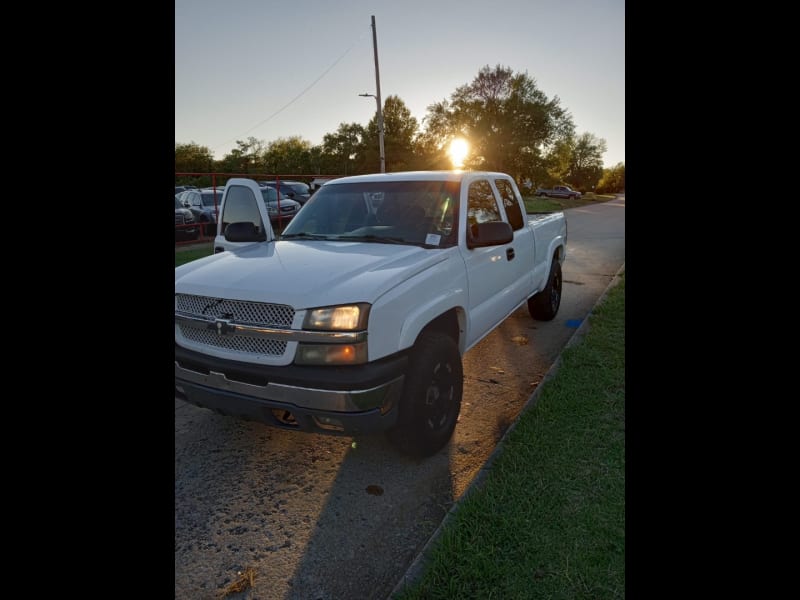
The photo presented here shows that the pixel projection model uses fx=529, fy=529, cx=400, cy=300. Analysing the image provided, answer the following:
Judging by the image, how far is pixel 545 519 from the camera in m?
2.63

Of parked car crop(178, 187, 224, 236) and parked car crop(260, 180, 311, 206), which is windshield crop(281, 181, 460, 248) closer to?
parked car crop(178, 187, 224, 236)

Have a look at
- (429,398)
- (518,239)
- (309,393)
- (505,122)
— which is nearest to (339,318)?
(309,393)

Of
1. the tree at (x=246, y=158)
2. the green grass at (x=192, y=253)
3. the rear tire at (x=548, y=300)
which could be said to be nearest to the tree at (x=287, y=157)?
the tree at (x=246, y=158)

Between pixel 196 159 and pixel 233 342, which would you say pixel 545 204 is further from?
pixel 233 342

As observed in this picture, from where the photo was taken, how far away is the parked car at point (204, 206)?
15.3 meters

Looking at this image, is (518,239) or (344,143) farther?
(344,143)

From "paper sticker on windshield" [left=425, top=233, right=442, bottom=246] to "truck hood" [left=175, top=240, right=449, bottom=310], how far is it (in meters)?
0.13

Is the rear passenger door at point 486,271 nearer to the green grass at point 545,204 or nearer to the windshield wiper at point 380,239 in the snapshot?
the windshield wiper at point 380,239

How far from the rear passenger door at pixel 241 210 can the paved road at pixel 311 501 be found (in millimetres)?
1395

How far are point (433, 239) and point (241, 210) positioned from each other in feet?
5.87
